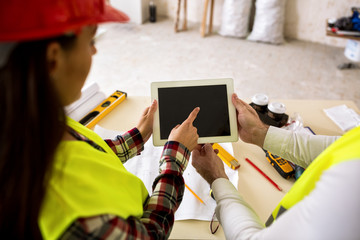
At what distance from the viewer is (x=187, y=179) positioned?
0.94 m

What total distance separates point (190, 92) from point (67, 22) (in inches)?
23.1

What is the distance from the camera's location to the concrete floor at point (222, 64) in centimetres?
267

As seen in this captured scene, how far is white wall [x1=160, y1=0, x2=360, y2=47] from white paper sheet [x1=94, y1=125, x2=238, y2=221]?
9.87ft

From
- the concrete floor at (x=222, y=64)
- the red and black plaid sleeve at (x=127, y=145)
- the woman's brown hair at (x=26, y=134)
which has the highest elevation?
the woman's brown hair at (x=26, y=134)

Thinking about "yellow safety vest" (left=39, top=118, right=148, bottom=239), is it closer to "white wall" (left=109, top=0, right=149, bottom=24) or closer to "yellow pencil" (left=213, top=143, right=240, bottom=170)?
"yellow pencil" (left=213, top=143, right=240, bottom=170)

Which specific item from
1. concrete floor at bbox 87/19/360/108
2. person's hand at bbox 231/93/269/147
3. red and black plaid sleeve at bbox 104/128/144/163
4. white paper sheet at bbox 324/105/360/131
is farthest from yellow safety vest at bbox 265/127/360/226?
concrete floor at bbox 87/19/360/108

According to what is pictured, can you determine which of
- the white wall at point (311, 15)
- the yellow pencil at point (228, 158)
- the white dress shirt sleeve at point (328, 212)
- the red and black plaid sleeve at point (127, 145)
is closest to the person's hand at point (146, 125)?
the red and black plaid sleeve at point (127, 145)

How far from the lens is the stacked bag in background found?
10.3 feet

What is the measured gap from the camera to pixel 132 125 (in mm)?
1146

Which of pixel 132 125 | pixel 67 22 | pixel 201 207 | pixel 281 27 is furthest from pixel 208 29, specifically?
pixel 67 22

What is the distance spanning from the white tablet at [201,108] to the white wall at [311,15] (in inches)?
117

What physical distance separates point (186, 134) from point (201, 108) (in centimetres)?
14

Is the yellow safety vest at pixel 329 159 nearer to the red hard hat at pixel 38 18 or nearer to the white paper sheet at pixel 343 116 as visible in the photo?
the red hard hat at pixel 38 18

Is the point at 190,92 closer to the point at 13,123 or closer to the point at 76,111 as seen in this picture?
the point at 76,111
